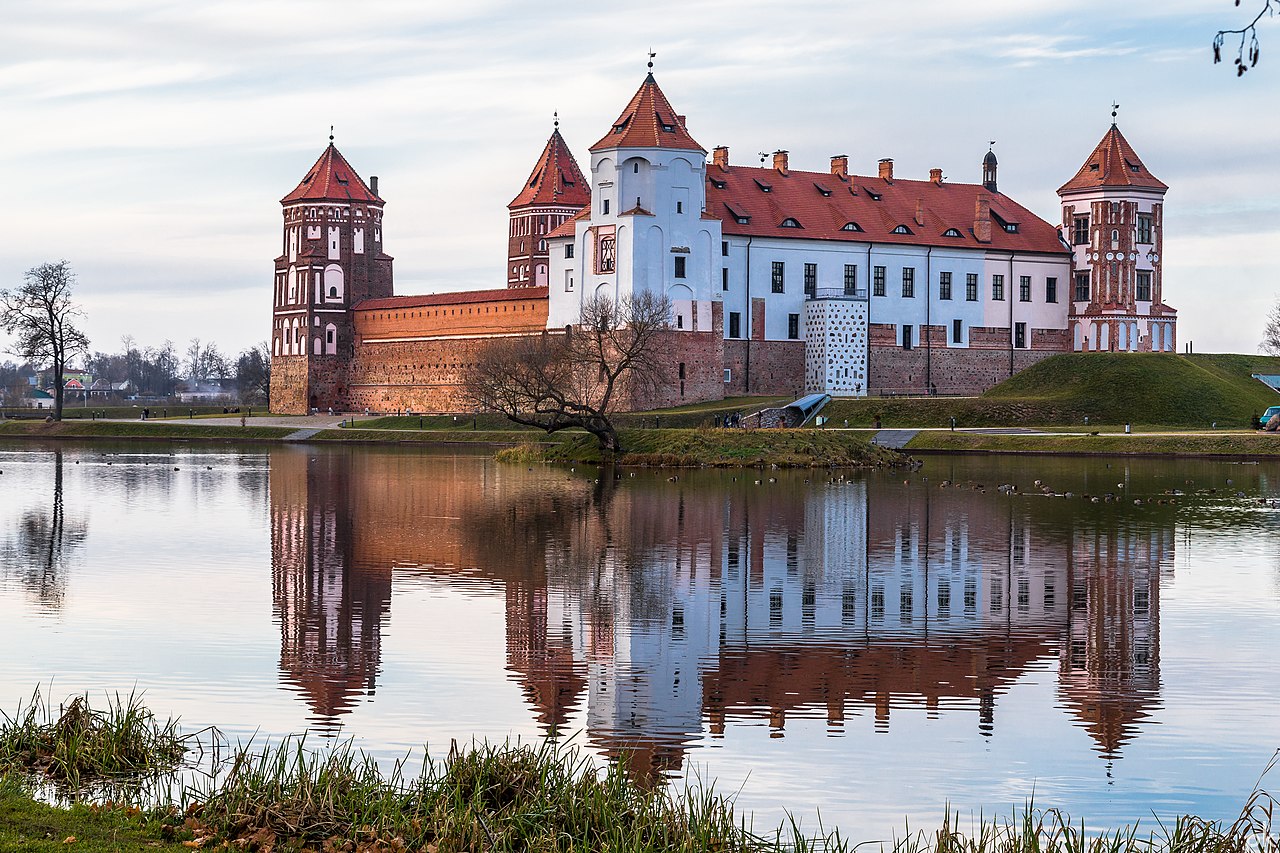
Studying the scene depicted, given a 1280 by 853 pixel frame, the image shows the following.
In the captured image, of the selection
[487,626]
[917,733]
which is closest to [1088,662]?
[917,733]

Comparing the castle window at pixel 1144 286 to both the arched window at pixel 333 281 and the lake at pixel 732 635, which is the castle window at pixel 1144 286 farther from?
the lake at pixel 732 635

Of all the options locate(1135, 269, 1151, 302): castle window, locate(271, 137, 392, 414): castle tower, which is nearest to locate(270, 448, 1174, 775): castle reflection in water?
locate(1135, 269, 1151, 302): castle window

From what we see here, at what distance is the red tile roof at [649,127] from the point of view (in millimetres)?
63969

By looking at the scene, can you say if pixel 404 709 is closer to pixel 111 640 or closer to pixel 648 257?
pixel 111 640

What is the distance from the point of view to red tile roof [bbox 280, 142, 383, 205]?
8225 centimetres

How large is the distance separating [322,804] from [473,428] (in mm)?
54150

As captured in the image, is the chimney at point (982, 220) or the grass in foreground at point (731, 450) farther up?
the chimney at point (982, 220)

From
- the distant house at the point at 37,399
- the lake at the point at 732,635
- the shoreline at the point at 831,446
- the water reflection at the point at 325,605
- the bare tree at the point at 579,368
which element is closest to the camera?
the lake at the point at 732,635

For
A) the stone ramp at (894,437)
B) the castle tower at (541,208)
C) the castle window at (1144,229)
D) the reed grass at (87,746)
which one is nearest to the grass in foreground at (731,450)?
the stone ramp at (894,437)

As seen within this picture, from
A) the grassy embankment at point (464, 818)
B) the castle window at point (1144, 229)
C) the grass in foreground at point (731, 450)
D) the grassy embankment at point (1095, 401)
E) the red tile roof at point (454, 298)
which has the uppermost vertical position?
the castle window at point (1144, 229)

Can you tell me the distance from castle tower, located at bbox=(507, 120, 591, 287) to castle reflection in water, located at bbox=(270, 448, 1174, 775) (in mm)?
56346

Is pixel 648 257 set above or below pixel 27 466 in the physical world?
above

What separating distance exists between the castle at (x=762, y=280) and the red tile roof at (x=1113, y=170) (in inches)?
3.5

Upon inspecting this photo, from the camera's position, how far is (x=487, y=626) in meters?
16.0
